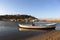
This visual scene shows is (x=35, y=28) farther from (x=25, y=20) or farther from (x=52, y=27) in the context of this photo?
(x=25, y=20)

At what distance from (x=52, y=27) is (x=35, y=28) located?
178 inches

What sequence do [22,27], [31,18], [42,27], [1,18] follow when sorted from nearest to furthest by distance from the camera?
[42,27]
[22,27]
[31,18]
[1,18]

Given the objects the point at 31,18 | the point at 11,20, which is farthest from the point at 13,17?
the point at 31,18

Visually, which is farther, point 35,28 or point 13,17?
point 13,17

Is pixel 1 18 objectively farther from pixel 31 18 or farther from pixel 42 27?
pixel 42 27

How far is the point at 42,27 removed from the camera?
1677 inches

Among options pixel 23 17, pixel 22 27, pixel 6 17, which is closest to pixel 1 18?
pixel 6 17

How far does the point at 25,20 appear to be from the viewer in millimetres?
178250

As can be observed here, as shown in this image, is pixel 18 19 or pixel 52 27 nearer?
pixel 52 27

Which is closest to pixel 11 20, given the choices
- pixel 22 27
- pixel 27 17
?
pixel 27 17

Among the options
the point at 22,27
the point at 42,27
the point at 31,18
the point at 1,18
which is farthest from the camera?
the point at 1,18

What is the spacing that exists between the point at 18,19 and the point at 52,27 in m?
143

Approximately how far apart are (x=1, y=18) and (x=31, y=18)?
122ft

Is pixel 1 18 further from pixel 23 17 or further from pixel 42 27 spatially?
pixel 42 27
